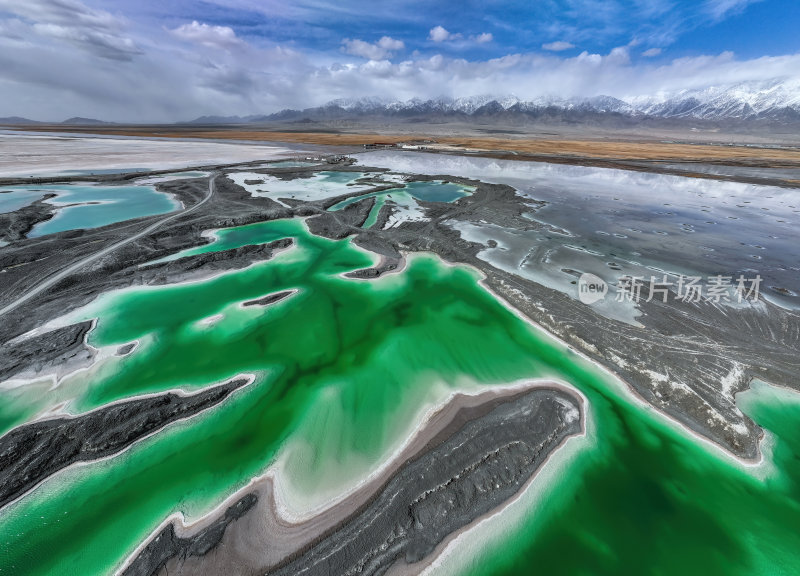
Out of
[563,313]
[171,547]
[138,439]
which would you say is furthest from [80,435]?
[563,313]

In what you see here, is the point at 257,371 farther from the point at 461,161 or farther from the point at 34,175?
the point at 461,161

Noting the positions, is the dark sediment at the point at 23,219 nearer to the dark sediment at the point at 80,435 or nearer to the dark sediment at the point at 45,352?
the dark sediment at the point at 45,352

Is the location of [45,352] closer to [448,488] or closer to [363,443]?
[363,443]

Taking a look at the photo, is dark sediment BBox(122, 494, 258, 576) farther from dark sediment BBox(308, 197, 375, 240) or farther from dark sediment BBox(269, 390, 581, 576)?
dark sediment BBox(308, 197, 375, 240)

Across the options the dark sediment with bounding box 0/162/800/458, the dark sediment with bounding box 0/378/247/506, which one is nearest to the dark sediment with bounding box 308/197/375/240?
the dark sediment with bounding box 0/162/800/458

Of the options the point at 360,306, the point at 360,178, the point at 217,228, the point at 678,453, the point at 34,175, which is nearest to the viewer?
the point at 678,453

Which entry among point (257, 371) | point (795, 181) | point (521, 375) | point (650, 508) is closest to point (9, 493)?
point (257, 371)

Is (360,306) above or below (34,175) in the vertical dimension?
below

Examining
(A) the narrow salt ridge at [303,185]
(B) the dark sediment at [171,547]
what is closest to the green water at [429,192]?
(A) the narrow salt ridge at [303,185]
